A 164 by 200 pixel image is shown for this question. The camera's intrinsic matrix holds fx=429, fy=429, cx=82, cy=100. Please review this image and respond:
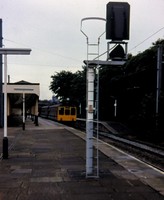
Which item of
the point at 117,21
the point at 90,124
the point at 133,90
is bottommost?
the point at 90,124

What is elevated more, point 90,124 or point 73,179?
point 90,124

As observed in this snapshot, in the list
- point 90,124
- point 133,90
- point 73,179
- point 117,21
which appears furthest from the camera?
point 133,90

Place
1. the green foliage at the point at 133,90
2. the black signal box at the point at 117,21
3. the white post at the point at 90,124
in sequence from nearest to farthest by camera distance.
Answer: the black signal box at the point at 117,21 < the white post at the point at 90,124 < the green foliage at the point at 133,90

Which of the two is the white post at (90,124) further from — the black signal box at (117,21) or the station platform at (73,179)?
the black signal box at (117,21)

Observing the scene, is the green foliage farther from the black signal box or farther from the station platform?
the black signal box

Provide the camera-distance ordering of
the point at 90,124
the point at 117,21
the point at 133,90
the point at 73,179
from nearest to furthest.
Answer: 1. the point at 117,21
2. the point at 73,179
3. the point at 90,124
4. the point at 133,90

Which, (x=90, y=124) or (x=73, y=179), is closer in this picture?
(x=73, y=179)

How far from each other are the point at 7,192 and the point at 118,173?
386 centimetres

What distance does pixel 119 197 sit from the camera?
29.1 feet

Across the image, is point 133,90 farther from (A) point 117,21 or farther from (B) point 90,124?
(A) point 117,21

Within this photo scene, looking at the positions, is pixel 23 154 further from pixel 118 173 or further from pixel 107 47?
pixel 107 47

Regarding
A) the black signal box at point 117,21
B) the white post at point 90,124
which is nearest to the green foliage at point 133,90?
the white post at point 90,124

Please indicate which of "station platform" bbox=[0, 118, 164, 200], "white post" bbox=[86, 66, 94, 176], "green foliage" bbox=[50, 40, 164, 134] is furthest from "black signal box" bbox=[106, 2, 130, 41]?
"green foliage" bbox=[50, 40, 164, 134]

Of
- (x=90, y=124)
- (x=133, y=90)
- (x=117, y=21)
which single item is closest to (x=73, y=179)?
(x=90, y=124)
